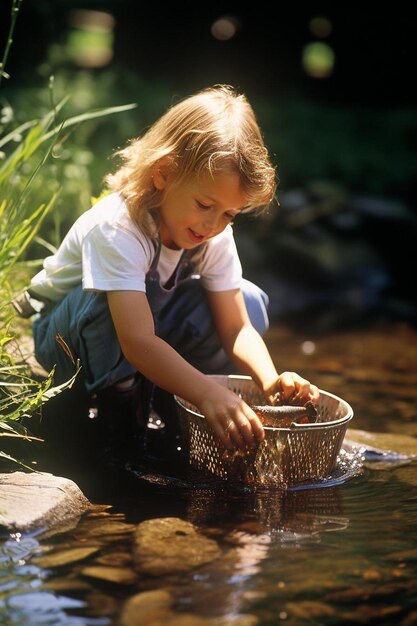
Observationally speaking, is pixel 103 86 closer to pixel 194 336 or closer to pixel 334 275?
pixel 334 275

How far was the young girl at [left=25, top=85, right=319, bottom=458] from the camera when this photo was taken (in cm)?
267

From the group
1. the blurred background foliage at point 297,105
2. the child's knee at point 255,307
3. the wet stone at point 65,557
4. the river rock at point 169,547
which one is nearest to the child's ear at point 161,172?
the child's knee at point 255,307

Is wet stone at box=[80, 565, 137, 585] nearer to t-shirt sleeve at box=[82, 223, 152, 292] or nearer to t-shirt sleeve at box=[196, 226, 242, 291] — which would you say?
t-shirt sleeve at box=[82, 223, 152, 292]

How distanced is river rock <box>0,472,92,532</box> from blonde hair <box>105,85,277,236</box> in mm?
812

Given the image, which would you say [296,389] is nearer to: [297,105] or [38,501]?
[38,501]

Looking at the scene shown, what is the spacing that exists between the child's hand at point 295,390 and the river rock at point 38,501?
70 centimetres

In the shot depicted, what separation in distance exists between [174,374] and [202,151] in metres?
0.66

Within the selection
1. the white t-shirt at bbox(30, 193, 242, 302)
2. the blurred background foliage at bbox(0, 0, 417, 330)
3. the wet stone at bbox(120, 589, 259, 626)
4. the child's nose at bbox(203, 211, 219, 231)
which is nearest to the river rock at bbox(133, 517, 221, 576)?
the wet stone at bbox(120, 589, 259, 626)

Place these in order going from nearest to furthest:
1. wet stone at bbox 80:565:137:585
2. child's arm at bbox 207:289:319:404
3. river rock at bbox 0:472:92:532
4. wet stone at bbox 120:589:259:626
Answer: wet stone at bbox 120:589:259:626, wet stone at bbox 80:565:137:585, river rock at bbox 0:472:92:532, child's arm at bbox 207:289:319:404

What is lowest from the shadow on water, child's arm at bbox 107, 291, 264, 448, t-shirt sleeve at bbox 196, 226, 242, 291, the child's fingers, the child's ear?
the shadow on water

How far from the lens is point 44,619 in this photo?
185 centimetres

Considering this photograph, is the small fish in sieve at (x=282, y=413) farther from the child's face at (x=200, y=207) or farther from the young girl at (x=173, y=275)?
the child's face at (x=200, y=207)

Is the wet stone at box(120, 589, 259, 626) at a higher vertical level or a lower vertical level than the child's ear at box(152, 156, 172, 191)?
lower

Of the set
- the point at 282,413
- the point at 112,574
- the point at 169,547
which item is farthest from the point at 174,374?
the point at 112,574
